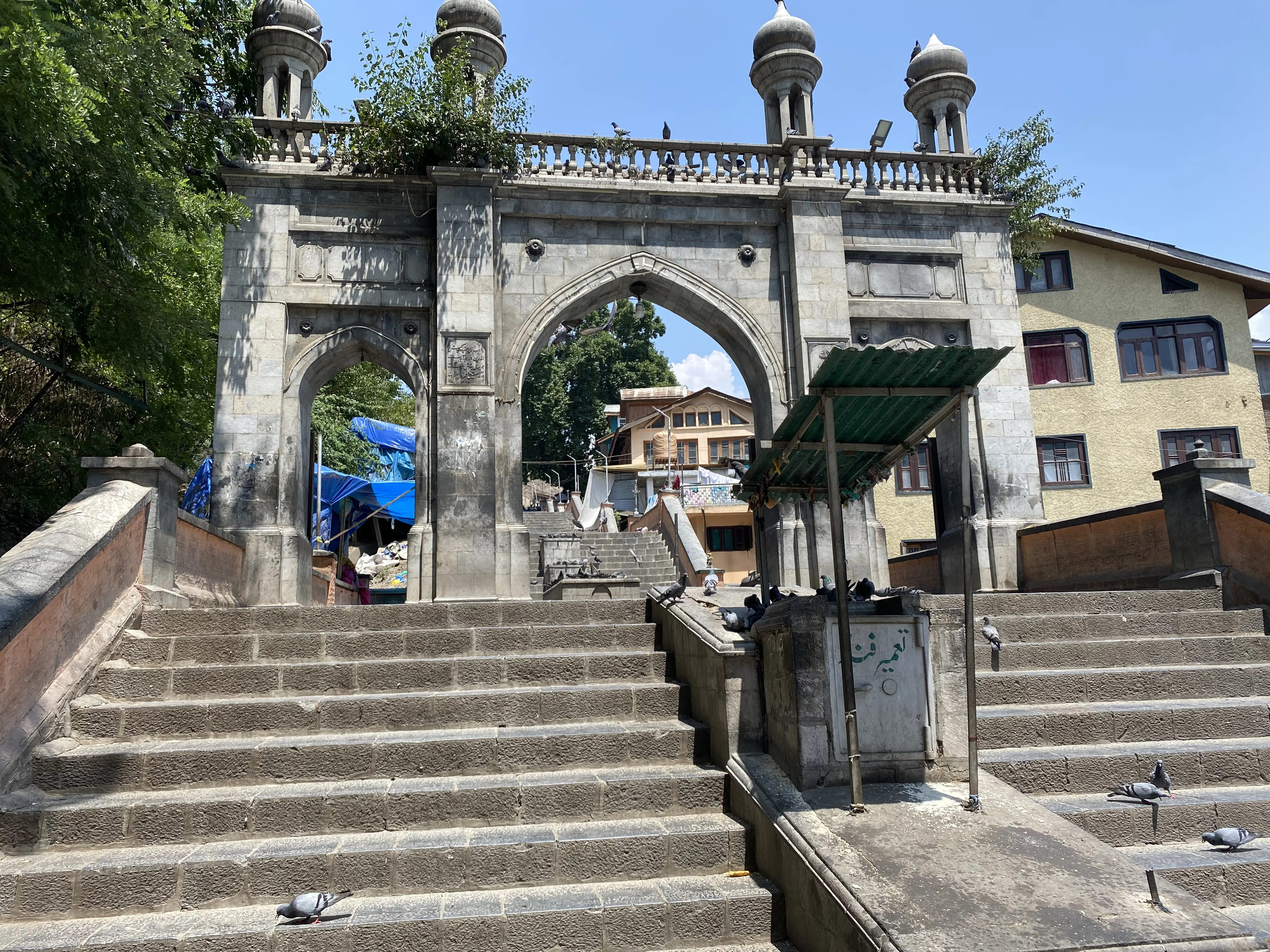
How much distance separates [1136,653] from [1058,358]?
16.7 m

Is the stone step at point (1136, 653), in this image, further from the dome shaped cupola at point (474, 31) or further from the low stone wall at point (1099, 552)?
the dome shaped cupola at point (474, 31)

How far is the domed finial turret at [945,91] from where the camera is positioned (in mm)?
15461

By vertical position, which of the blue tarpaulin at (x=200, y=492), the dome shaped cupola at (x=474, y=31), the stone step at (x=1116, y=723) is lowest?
the stone step at (x=1116, y=723)

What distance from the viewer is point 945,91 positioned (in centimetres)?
1552

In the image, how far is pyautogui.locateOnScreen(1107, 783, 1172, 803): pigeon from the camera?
5.25 metres

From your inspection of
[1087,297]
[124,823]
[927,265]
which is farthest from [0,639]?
[1087,297]

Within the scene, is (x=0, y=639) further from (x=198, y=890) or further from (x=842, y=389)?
(x=842, y=389)

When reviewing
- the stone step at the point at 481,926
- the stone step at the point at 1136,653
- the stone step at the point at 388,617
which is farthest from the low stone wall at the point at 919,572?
the stone step at the point at 481,926

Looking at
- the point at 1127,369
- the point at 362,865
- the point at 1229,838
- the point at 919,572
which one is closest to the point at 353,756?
the point at 362,865

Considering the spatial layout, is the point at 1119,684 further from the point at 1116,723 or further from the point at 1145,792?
the point at 1145,792

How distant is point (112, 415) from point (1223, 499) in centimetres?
1521

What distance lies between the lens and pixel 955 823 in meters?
4.45

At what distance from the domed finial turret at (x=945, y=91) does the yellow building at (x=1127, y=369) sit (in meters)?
7.74

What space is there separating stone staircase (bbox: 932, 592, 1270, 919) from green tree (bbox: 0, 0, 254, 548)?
831cm
